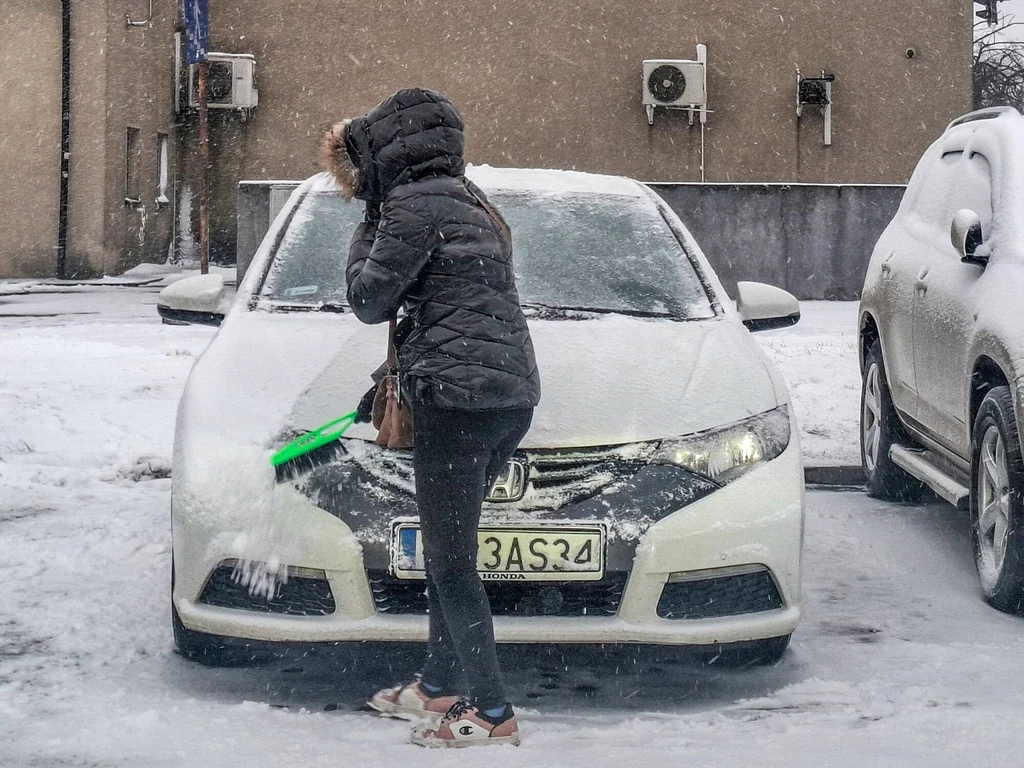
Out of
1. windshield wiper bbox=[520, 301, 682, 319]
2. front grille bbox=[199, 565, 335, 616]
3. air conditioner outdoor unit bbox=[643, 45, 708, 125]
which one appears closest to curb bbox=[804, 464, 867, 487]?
windshield wiper bbox=[520, 301, 682, 319]

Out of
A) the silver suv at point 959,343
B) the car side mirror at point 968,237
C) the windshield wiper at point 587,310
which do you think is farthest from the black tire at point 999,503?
the windshield wiper at point 587,310

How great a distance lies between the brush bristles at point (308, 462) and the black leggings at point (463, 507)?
519mm

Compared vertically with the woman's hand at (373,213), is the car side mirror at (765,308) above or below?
below

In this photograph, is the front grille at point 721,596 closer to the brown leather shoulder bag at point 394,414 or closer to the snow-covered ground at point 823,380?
the brown leather shoulder bag at point 394,414

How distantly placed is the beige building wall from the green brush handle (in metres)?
19.7

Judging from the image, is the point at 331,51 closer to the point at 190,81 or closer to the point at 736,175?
the point at 190,81

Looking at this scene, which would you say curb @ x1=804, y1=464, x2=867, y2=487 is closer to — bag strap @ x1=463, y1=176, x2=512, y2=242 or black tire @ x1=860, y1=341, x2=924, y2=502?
black tire @ x1=860, y1=341, x2=924, y2=502

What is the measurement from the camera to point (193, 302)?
520cm

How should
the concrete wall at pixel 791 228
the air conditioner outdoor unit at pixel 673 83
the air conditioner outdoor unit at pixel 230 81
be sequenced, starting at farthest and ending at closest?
1. the air conditioner outdoor unit at pixel 673 83
2. the air conditioner outdoor unit at pixel 230 81
3. the concrete wall at pixel 791 228

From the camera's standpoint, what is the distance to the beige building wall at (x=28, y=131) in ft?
73.5

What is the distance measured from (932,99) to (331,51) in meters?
9.65

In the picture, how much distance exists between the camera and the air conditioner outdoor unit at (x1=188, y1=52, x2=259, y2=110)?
23.6 meters

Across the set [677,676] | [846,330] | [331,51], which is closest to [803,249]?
[846,330]

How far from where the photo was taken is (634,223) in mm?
5508
